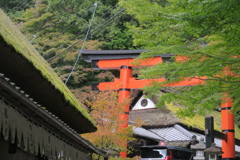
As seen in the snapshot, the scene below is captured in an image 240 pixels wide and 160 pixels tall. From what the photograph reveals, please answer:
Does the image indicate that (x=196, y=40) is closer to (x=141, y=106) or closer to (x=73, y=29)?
(x=141, y=106)

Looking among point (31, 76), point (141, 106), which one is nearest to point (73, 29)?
point (141, 106)

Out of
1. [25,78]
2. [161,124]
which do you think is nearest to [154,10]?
[25,78]

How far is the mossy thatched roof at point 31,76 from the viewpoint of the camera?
183 inches

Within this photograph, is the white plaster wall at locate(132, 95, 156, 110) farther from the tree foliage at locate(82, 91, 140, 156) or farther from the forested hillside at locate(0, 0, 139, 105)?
the tree foliage at locate(82, 91, 140, 156)

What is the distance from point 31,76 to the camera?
536 centimetres

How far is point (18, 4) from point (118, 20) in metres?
9.21

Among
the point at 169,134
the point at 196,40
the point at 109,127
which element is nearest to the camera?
the point at 196,40

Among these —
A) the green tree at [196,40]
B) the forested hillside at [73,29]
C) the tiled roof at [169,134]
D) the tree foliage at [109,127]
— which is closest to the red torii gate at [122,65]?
the tree foliage at [109,127]

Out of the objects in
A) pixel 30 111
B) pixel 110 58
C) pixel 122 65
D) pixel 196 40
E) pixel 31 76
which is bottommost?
pixel 30 111

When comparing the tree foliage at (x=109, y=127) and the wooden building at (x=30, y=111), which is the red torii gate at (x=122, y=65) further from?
the wooden building at (x=30, y=111)

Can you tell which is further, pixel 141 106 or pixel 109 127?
pixel 141 106

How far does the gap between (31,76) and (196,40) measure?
3.23m

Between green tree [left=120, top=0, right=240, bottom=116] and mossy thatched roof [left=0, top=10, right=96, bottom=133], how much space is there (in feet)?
6.86

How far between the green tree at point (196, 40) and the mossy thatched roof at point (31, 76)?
82.3 inches
